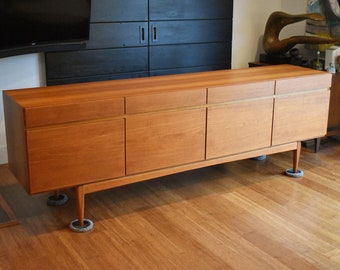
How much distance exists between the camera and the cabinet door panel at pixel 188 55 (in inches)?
158

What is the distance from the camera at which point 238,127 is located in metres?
3.07

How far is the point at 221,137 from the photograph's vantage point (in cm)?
302

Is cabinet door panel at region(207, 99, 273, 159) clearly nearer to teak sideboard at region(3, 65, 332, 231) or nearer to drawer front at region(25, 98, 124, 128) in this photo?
teak sideboard at region(3, 65, 332, 231)

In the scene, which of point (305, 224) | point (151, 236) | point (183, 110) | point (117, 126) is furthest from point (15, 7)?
point (305, 224)

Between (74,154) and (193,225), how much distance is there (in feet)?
2.55

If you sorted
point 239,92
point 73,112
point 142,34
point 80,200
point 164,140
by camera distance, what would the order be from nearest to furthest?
point 73,112 → point 80,200 → point 164,140 → point 239,92 → point 142,34

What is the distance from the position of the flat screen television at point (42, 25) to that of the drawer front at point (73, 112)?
2.43ft

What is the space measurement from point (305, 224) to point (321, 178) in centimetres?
77

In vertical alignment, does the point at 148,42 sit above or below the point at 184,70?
above

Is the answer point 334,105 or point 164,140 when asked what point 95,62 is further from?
point 334,105

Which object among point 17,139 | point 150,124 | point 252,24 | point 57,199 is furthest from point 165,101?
point 252,24

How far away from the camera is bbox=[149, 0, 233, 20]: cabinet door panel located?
391 centimetres

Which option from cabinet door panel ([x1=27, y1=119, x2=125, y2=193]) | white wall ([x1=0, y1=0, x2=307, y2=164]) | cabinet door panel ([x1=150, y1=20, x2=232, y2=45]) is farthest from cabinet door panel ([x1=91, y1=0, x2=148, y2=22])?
cabinet door panel ([x1=27, y1=119, x2=125, y2=193])

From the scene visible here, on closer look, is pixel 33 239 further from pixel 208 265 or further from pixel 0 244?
pixel 208 265
